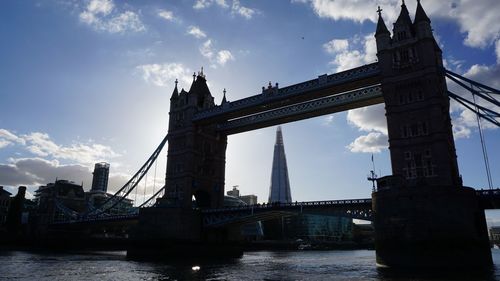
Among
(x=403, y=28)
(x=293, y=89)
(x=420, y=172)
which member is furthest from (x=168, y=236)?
(x=403, y=28)

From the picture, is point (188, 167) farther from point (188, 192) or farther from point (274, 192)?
point (274, 192)

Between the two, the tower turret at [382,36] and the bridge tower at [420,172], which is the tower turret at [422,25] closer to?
the bridge tower at [420,172]

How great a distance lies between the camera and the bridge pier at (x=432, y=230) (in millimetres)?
34656

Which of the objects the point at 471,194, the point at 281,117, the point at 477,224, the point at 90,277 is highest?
the point at 281,117

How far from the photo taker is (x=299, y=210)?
53281 millimetres

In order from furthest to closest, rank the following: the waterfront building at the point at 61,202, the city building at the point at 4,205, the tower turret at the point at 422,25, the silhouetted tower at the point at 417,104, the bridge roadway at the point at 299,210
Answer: the city building at the point at 4,205 → the waterfront building at the point at 61,202 → the tower turret at the point at 422,25 → the silhouetted tower at the point at 417,104 → the bridge roadway at the point at 299,210

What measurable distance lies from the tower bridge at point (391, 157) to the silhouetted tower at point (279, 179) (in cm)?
11481

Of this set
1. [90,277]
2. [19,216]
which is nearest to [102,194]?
[19,216]

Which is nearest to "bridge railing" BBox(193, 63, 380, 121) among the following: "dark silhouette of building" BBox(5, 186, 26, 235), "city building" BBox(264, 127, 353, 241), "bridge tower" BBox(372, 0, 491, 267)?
"bridge tower" BBox(372, 0, 491, 267)

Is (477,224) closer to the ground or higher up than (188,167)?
closer to the ground

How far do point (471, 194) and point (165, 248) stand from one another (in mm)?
39941

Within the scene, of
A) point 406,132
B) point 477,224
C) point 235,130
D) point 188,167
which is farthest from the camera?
point 235,130

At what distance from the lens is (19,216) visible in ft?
317

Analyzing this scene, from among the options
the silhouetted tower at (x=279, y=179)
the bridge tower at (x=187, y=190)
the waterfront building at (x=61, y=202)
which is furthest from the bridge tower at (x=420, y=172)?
the silhouetted tower at (x=279, y=179)
